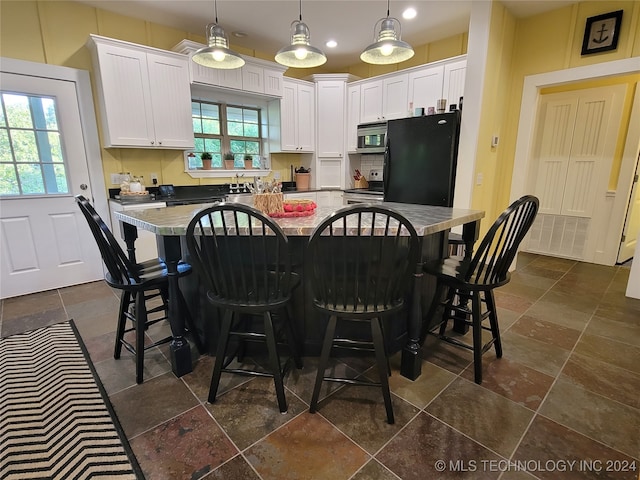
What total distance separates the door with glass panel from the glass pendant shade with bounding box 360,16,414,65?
2.98 meters

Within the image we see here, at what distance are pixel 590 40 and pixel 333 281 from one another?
143 inches

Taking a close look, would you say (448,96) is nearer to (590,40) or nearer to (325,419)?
(590,40)

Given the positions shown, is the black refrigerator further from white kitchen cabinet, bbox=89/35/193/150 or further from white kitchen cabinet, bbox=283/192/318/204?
white kitchen cabinet, bbox=89/35/193/150

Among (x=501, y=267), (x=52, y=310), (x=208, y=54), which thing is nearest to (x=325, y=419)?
(x=501, y=267)

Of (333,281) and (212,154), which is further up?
(212,154)

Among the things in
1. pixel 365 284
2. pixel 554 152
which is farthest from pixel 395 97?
pixel 365 284

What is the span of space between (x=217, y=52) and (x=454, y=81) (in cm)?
279

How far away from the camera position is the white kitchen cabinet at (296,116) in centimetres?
454

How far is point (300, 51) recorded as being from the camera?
7.07 ft

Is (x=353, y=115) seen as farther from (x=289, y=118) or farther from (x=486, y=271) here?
(x=486, y=271)

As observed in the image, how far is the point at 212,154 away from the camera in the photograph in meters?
4.43

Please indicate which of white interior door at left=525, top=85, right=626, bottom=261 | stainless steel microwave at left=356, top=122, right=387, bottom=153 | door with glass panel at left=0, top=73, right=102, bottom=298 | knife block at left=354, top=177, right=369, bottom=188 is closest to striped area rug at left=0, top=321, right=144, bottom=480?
door with glass panel at left=0, top=73, right=102, bottom=298

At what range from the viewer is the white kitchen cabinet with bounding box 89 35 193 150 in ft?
10.3

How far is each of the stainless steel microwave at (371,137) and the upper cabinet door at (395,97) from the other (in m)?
0.18
